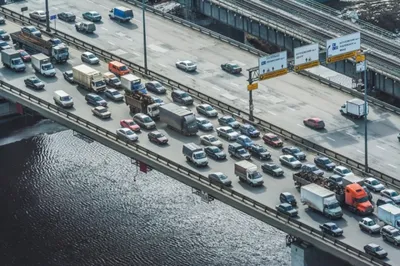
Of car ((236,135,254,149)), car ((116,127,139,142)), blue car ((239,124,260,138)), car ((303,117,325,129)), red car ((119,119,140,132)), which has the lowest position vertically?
car ((303,117,325,129))

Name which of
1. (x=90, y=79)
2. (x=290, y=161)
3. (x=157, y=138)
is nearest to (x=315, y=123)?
(x=290, y=161)

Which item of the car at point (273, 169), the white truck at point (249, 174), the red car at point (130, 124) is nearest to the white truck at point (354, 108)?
the car at point (273, 169)

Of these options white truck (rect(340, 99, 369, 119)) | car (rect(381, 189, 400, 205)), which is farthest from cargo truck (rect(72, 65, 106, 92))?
car (rect(381, 189, 400, 205))

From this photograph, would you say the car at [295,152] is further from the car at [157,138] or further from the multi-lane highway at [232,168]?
the car at [157,138]

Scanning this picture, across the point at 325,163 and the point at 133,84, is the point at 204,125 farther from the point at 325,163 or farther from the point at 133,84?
the point at 325,163

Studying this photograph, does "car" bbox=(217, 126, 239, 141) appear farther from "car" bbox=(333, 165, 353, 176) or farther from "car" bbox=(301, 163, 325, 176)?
"car" bbox=(333, 165, 353, 176)
